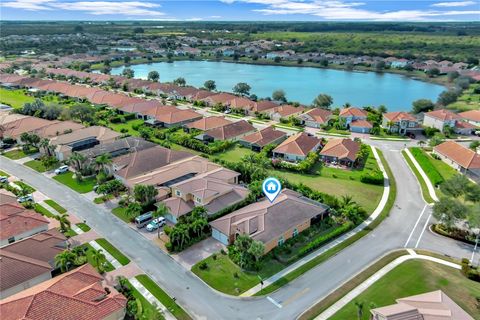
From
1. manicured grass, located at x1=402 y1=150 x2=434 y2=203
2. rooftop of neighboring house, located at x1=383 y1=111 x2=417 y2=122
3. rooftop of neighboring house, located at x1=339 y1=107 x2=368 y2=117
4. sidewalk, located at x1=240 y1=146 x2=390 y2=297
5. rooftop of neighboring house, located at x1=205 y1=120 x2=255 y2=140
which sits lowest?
sidewalk, located at x1=240 y1=146 x2=390 y2=297

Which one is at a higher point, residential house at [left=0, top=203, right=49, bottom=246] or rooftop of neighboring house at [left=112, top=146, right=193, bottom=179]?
rooftop of neighboring house at [left=112, top=146, right=193, bottom=179]

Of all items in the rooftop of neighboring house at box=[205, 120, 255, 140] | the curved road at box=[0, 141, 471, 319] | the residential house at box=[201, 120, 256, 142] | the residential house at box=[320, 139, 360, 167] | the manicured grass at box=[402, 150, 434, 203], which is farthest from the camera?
the rooftop of neighboring house at box=[205, 120, 255, 140]

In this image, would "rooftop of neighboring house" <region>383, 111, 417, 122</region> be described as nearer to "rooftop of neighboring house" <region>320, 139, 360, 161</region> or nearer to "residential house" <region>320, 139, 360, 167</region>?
"rooftop of neighboring house" <region>320, 139, 360, 161</region>

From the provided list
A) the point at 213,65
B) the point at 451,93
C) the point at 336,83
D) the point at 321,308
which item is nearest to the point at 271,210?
the point at 321,308

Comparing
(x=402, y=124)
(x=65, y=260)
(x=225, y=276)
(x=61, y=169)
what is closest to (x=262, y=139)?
(x=402, y=124)

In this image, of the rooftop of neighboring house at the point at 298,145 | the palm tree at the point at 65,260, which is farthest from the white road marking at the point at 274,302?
the rooftop of neighboring house at the point at 298,145

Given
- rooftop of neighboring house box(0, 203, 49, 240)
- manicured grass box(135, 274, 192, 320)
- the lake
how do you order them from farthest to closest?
the lake < rooftop of neighboring house box(0, 203, 49, 240) < manicured grass box(135, 274, 192, 320)

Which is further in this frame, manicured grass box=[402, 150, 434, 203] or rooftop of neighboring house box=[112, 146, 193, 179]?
rooftop of neighboring house box=[112, 146, 193, 179]

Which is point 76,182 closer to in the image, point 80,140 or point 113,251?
point 80,140

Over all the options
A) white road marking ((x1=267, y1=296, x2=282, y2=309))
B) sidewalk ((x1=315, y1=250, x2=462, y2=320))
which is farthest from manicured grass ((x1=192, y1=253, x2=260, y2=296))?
sidewalk ((x1=315, y1=250, x2=462, y2=320))
